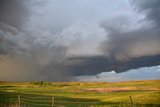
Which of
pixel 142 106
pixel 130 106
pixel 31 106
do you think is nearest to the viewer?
pixel 130 106

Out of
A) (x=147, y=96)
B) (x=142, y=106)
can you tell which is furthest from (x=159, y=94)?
(x=142, y=106)

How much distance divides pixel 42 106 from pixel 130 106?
15.5 meters

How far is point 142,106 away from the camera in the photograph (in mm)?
43938

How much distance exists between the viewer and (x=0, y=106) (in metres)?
40.5

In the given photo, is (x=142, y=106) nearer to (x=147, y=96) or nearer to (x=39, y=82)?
(x=147, y=96)

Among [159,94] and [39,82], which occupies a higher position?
[39,82]

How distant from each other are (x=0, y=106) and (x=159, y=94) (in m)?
23.4

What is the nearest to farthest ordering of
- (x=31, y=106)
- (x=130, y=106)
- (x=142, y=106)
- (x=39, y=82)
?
(x=130, y=106) < (x=142, y=106) < (x=31, y=106) < (x=39, y=82)

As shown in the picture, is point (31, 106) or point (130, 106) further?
point (31, 106)

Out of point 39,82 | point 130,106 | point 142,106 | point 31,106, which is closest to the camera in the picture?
point 130,106

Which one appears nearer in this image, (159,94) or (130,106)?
(130,106)

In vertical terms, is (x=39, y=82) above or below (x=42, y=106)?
above

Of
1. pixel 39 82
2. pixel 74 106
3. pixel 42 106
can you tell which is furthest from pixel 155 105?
pixel 39 82

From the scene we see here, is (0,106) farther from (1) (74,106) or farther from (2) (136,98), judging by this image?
(2) (136,98)
